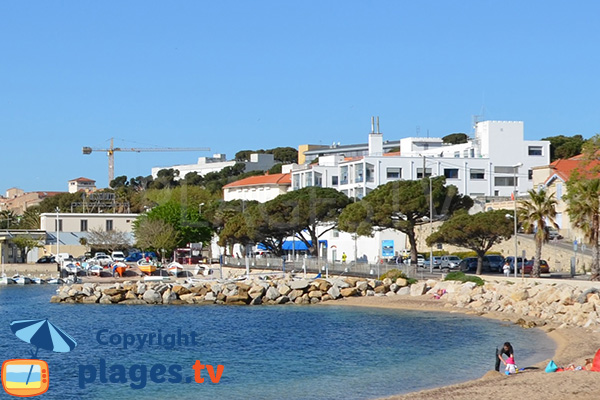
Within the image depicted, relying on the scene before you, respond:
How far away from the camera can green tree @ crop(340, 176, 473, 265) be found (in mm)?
67500

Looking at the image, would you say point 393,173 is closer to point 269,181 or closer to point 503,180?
point 503,180

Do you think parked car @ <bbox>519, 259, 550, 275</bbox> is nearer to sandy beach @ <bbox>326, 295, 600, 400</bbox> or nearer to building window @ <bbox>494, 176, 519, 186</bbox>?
sandy beach @ <bbox>326, 295, 600, 400</bbox>

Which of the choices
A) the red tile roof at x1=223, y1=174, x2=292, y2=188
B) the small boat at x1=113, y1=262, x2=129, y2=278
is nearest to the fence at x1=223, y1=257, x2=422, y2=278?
the small boat at x1=113, y1=262, x2=129, y2=278

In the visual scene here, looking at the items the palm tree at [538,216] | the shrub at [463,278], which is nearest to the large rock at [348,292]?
the shrub at [463,278]

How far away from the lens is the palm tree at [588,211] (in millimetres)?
51438

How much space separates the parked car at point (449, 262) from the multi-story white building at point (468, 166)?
2480cm

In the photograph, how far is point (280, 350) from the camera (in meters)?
37.5

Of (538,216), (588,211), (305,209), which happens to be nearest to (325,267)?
(305,209)

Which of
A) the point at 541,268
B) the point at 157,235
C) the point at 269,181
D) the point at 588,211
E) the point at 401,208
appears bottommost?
the point at 541,268

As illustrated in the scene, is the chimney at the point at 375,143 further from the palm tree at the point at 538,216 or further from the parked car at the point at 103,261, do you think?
the palm tree at the point at 538,216

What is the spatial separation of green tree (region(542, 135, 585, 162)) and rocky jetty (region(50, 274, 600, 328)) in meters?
74.8

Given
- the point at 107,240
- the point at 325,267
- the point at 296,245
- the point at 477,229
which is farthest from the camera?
the point at 107,240

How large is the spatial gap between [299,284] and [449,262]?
1496 cm

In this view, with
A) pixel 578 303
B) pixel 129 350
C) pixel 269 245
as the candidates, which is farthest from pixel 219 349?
pixel 269 245
